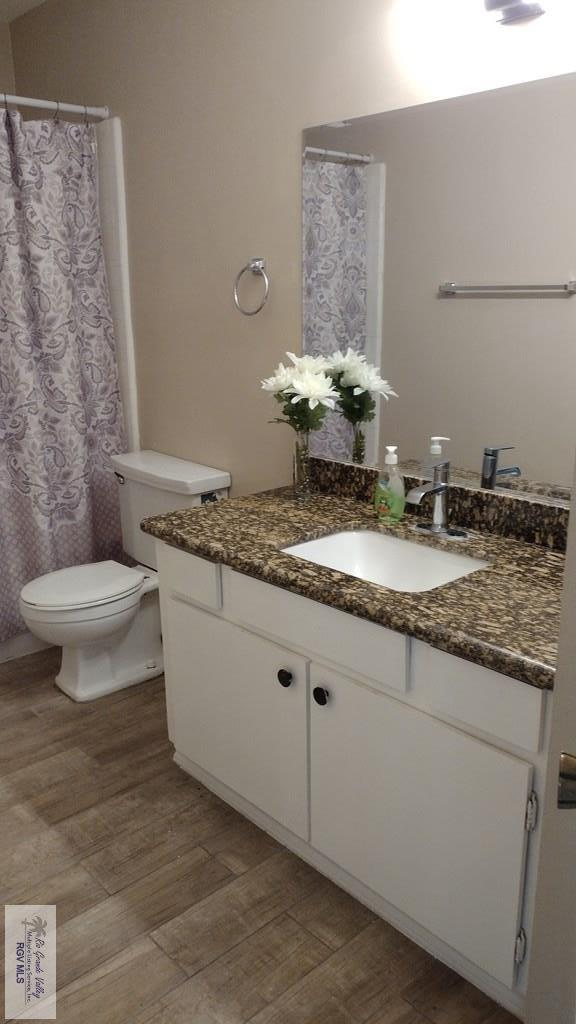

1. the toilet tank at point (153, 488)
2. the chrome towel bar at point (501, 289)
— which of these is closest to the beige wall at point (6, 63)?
the toilet tank at point (153, 488)

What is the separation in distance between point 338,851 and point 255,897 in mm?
248

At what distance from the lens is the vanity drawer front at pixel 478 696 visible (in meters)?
1.38

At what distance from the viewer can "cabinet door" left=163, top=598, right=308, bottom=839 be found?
6.27 ft

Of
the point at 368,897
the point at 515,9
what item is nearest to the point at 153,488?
the point at 368,897

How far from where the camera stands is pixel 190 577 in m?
2.10

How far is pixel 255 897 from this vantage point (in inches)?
76.5

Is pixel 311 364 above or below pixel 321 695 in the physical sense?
above

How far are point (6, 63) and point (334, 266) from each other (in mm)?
2101

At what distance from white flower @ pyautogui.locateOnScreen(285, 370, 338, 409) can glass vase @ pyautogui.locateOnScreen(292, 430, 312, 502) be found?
0.14m

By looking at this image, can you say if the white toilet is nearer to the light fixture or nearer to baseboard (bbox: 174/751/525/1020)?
baseboard (bbox: 174/751/525/1020)

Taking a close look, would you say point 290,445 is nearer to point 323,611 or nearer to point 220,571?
point 220,571

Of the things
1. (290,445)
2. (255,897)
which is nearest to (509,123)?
(290,445)

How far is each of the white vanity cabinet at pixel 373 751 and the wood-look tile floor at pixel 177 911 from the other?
8cm

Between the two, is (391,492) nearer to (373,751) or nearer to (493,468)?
(493,468)
